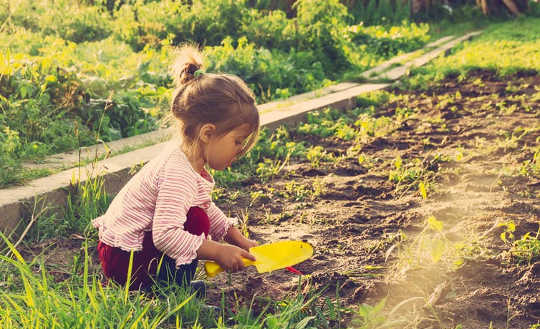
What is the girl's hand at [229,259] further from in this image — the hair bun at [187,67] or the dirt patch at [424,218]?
the hair bun at [187,67]

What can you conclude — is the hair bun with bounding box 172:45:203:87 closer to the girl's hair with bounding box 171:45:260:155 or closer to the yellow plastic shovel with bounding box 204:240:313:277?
the girl's hair with bounding box 171:45:260:155

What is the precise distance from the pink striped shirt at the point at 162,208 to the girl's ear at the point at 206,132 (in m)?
0.10

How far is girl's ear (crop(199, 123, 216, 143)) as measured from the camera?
2.42m

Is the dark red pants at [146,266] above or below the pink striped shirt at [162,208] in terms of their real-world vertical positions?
below

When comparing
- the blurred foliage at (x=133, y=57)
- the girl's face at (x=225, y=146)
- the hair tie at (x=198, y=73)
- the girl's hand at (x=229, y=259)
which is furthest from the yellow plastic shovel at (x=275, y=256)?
the blurred foliage at (x=133, y=57)

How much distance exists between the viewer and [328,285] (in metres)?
2.46

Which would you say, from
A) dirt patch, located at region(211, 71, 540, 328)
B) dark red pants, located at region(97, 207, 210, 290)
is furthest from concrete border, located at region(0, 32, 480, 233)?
dark red pants, located at region(97, 207, 210, 290)

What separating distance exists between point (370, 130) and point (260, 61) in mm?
1746

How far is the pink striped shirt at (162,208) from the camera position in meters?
2.34

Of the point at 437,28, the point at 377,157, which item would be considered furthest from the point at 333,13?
the point at 437,28

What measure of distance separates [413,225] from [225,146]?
45.3 inches

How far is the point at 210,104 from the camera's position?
7.91ft

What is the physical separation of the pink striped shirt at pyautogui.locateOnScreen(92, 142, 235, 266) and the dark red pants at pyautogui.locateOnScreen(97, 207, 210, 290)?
0.03 m

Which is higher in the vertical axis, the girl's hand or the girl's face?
the girl's face
